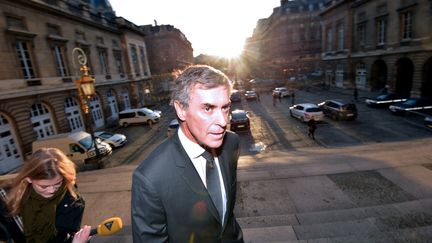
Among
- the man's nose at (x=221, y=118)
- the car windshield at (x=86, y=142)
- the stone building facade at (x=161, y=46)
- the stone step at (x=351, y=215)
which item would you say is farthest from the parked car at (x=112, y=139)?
the stone building facade at (x=161, y=46)

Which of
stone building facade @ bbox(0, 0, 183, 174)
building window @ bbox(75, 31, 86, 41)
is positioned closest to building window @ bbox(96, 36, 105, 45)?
stone building facade @ bbox(0, 0, 183, 174)

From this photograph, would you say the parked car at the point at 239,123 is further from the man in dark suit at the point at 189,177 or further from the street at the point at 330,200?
the man in dark suit at the point at 189,177

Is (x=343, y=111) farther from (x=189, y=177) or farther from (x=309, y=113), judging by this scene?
(x=189, y=177)

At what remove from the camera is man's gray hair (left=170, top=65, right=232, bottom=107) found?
1.89 m

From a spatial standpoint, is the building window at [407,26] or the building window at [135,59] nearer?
the building window at [407,26]

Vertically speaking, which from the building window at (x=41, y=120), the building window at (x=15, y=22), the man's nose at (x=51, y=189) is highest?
the building window at (x=15, y=22)

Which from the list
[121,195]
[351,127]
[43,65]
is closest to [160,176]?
[121,195]

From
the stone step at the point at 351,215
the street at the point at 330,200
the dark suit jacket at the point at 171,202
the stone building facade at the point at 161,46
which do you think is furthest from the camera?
the stone building facade at the point at 161,46

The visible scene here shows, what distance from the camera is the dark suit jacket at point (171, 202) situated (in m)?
1.69

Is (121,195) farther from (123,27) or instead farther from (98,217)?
(123,27)

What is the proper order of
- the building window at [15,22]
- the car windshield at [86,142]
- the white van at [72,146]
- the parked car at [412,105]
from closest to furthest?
the white van at [72,146]
the car windshield at [86,142]
the building window at [15,22]
the parked car at [412,105]

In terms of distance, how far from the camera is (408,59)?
26359mm

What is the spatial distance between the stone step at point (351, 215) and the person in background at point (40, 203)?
333 cm

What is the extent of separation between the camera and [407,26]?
83.1ft
